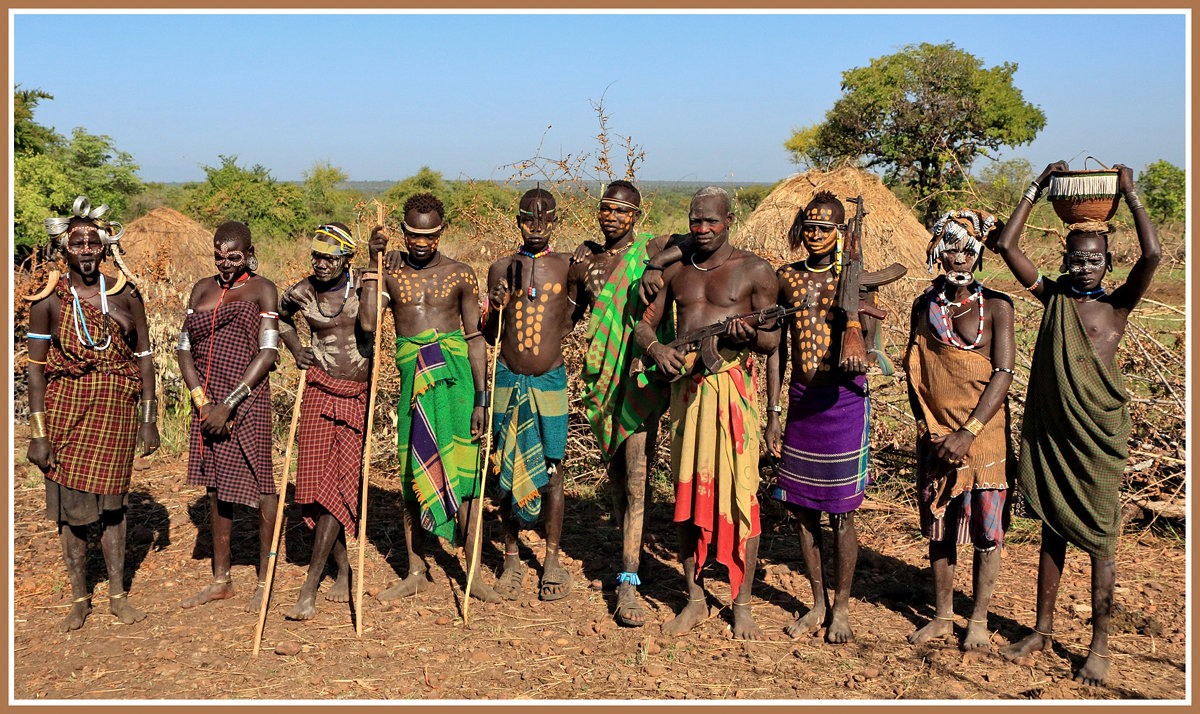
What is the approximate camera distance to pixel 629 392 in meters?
4.61

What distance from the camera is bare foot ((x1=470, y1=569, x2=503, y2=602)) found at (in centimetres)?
478

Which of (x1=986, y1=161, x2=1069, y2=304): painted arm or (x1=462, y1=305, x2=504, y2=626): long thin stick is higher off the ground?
(x1=986, y1=161, x2=1069, y2=304): painted arm

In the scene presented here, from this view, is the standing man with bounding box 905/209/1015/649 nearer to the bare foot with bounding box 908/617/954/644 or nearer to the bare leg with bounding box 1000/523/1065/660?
the bare foot with bounding box 908/617/954/644

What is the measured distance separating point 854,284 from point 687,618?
1741 millimetres

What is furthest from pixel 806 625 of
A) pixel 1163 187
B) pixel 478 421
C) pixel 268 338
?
pixel 1163 187

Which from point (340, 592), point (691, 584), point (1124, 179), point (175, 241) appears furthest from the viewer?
point (175, 241)

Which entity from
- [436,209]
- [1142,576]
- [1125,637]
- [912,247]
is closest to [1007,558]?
[1142,576]

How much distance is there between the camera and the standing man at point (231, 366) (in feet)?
14.9

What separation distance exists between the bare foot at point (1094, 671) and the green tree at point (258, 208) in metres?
19.0

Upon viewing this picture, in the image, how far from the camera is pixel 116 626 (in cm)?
446

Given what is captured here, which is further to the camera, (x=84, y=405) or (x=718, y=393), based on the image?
(x=84, y=405)

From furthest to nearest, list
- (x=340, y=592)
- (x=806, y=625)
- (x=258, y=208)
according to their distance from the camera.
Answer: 1. (x=258, y=208)
2. (x=340, y=592)
3. (x=806, y=625)

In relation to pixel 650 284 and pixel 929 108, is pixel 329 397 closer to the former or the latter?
pixel 650 284

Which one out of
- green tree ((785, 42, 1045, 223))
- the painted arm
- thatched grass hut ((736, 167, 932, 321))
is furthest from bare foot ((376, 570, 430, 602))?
green tree ((785, 42, 1045, 223))
